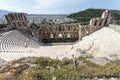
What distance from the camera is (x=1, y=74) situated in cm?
857

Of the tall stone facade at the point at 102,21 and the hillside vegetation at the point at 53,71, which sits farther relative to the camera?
the tall stone facade at the point at 102,21

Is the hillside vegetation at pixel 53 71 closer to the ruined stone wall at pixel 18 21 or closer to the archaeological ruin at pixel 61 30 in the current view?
the ruined stone wall at pixel 18 21

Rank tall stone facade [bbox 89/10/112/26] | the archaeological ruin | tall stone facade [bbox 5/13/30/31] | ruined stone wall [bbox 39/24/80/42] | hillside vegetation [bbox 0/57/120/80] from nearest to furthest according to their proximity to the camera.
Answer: hillside vegetation [bbox 0/57/120/80]
tall stone facade [bbox 5/13/30/31]
tall stone facade [bbox 89/10/112/26]
the archaeological ruin
ruined stone wall [bbox 39/24/80/42]

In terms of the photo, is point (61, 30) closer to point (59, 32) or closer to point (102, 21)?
point (59, 32)

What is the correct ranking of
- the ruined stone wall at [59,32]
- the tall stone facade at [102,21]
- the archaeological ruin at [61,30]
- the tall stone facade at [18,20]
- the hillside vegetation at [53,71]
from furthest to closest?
the ruined stone wall at [59,32] < the archaeological ruin at [61,30] < the tall stone facade at [102,21] < the tall stone facade at [18,20] < the hillside vegetation at [53,71]

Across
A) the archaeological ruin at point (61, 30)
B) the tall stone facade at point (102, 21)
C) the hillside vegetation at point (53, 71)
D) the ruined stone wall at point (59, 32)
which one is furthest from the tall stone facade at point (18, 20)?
the hillside vegetation at point (53, 71)

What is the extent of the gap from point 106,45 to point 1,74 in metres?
19.7

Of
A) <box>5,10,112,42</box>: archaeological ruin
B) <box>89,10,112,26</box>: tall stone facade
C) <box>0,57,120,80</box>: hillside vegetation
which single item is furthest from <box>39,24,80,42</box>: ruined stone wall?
<box>0,57,120,80</box>: hillside vegetation

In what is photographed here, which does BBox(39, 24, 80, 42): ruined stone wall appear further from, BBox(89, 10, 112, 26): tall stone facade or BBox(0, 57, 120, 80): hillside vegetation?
BBox(0, 57, 120, 80): hillside vegetation

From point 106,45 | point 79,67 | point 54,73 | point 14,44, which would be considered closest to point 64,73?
point 54,73

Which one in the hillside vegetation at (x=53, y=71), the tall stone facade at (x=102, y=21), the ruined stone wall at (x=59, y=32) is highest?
the hillside vegetation at (x=53, y=71)

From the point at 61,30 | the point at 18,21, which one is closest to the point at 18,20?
the point at 18,21

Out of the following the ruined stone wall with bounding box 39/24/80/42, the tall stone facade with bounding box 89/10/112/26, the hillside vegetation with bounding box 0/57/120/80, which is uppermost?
the hillside vegetation with bounding box 0/57/120/80

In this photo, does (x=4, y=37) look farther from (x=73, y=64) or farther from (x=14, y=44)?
(x=73, y=64)
